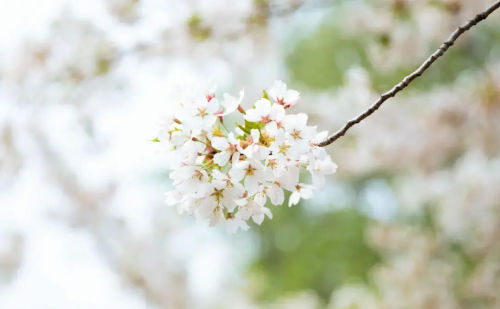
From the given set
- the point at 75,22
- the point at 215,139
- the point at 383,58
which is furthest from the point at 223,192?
the point at 75,22

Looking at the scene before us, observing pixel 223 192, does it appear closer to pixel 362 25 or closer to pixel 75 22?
pixel 75 22

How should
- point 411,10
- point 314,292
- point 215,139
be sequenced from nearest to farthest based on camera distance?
point 215,139
point 411,10
point 314,292

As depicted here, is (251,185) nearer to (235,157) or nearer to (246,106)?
(235,157)

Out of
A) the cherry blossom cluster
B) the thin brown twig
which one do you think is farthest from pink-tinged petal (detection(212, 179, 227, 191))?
the thin brown twig

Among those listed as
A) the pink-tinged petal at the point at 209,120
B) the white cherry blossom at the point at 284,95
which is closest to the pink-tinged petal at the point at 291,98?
the white cherry blossom at the point at 284,95

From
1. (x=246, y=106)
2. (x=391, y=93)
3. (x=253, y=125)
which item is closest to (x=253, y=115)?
(x=253, y=125)
